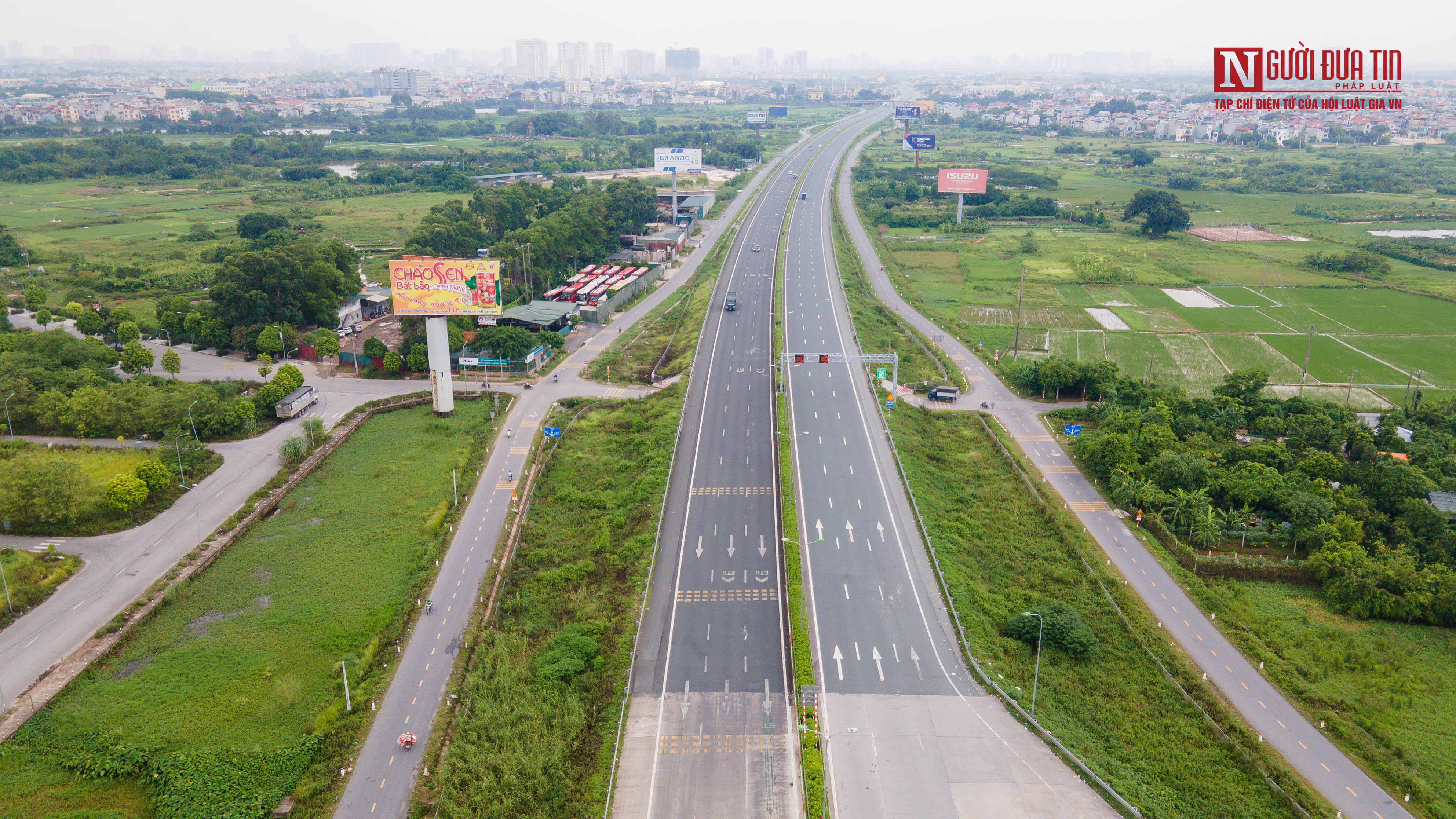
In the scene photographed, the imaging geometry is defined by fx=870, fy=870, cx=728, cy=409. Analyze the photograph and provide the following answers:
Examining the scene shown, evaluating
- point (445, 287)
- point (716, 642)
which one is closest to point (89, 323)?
point (445, 287)

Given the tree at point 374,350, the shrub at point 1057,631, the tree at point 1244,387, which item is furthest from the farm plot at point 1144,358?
the tree at point 374,350

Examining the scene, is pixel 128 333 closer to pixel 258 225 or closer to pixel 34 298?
pixel 34 298

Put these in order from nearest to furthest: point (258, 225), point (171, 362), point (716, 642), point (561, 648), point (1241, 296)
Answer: point (561, 648), point (716, 642), point (171, 362), point (1241, 296), point (258, 225)

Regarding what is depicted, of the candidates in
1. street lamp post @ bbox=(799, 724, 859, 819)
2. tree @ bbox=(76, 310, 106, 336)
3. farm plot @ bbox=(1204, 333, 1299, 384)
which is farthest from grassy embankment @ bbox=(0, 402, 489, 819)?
farm plot @ bbox=(1204, 333, 1299, 384)

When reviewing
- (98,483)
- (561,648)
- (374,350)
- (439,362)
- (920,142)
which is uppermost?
(920,142)

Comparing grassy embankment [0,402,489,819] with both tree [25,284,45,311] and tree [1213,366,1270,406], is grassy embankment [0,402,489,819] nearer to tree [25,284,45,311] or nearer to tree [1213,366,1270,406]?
tree [25,284,45,311]

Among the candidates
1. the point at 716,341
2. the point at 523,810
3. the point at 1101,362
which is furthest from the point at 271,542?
the point at 1101,362

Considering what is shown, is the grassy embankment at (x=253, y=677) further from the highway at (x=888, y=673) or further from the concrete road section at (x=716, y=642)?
the highway at (x=888, y=673)
